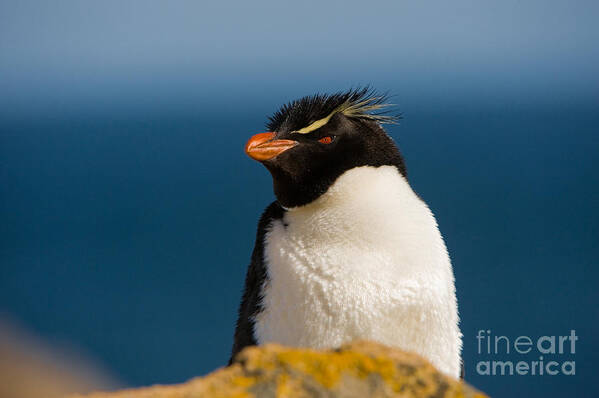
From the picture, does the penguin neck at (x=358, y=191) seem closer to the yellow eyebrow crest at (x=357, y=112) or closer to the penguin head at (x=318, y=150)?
the penguin head at (x=318, y=150)

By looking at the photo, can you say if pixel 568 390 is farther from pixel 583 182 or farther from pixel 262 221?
pixel 583 182

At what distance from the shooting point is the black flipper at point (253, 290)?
3109mm

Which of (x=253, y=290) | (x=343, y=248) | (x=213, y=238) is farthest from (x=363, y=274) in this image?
(x=213, y=238)

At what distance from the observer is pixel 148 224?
5366 centimetres

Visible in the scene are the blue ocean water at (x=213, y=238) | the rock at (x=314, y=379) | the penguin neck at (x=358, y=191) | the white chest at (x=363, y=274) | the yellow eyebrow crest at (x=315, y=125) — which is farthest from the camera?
the blue ocean water at (x=213, y=238)

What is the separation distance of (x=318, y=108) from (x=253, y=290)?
2.55 feet

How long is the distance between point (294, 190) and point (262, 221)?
0.27 meters

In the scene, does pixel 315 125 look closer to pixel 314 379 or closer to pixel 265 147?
pixel 265 147

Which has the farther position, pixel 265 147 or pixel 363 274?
pixel 265 147

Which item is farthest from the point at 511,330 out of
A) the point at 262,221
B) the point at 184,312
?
the point at 262,221

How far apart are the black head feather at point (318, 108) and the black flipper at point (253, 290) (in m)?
0.34

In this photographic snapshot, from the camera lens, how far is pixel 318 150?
3105mm

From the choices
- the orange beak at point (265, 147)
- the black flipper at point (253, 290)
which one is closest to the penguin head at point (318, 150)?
the orange beak at point (265, 147)

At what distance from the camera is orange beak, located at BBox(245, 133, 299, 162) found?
120 inches
